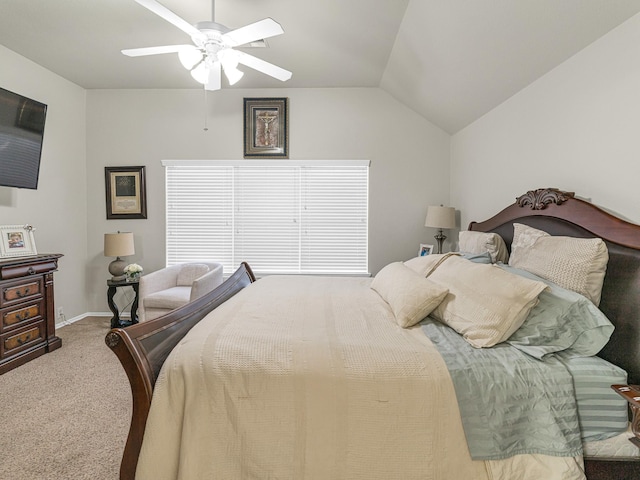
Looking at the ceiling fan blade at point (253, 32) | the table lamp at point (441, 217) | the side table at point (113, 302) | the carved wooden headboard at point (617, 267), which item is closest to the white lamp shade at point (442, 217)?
the table lamp at point (441, 217)

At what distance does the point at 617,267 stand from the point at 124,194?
4694 millimetres

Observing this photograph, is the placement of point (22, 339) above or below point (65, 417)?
above

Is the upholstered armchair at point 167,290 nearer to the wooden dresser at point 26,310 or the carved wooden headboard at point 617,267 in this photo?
the wooden dresser at point 26,310

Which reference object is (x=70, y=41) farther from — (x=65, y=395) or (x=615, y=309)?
(x=615, y=309)

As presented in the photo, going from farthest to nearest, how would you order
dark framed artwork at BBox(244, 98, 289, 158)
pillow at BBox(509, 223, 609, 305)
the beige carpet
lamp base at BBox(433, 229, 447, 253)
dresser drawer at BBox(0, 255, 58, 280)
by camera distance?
dark framed artwork at BBox(244, 98, 289, 158), lamp base at BBox(433, 229, 447, 253), dresser drawer at BBox(0, 255, 58, 280), the beige carpet, pillow at BBox(509, 223, 609, 305)

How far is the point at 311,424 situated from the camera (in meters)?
1.14

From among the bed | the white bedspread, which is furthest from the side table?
the white bedspread

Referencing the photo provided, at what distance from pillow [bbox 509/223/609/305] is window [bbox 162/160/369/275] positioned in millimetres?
2335

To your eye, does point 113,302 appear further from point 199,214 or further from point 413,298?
point 413,298

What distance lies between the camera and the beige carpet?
1606mm

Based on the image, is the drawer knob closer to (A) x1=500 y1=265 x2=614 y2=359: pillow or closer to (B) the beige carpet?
Answer: (B) the beige carpet

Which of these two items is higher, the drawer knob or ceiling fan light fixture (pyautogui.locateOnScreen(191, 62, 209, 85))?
ceiling fan light fixture (pyautogui.locateOnScreen(191, 62, 209, 85))

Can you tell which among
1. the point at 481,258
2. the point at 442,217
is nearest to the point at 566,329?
the point at 481,258

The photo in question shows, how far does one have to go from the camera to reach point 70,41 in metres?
2.90
